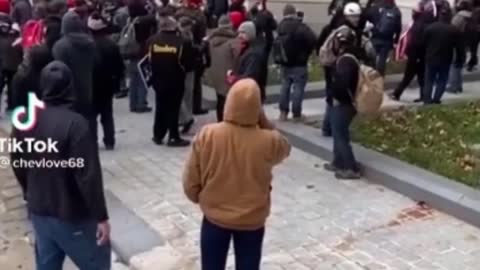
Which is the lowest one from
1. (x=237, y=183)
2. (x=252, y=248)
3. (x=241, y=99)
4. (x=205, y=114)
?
(x=205, y=114)

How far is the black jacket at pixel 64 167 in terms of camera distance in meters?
5.79

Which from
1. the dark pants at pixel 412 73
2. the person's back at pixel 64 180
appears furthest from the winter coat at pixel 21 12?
the person's back at pixel 64 180

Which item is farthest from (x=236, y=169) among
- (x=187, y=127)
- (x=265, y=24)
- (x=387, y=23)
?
(x=387, y=23)

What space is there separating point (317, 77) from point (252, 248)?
33.5ft

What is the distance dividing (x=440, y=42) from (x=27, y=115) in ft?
26.3

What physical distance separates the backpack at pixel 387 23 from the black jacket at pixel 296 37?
367cm

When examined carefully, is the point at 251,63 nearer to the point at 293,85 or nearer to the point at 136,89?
the point at 293,85

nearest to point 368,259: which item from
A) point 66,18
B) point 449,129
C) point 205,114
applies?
point 66,18

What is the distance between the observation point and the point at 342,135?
397 inches

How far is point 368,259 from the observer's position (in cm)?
783

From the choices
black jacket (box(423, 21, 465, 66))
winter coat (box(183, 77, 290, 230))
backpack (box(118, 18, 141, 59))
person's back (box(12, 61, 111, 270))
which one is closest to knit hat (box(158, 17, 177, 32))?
backpack (box(118, 18, 141, 59))

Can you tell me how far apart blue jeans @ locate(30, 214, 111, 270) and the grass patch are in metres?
4.78

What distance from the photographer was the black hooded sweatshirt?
958 centimetres

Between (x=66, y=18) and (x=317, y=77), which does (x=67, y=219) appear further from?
(x=317, y=77)
